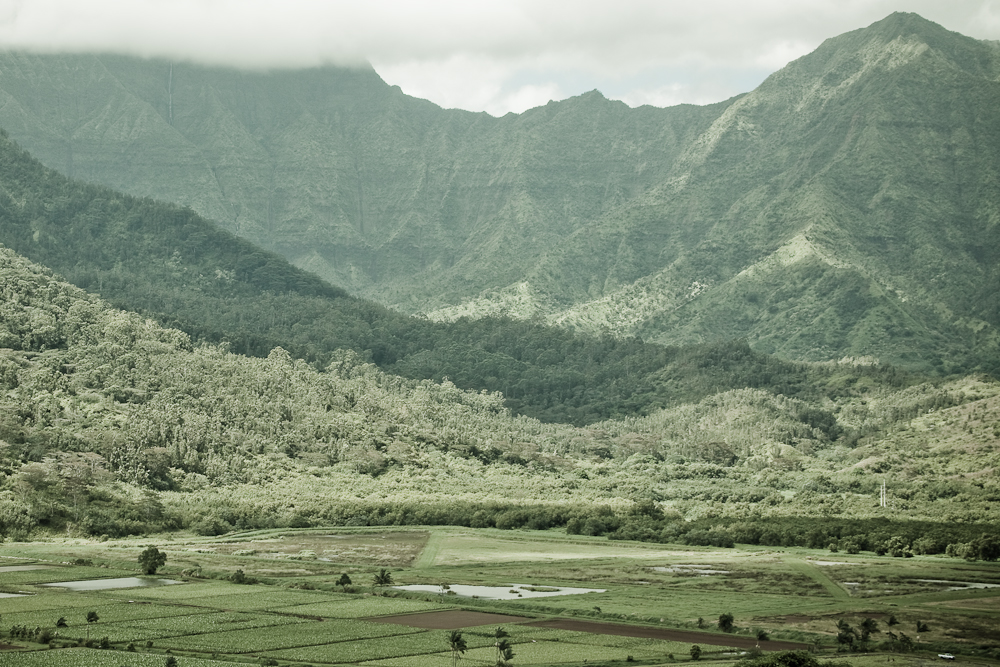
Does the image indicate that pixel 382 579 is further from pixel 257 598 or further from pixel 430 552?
pixel 430 552

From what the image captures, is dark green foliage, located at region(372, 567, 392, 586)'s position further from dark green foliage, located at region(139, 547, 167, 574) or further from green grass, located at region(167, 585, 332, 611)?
dark green foliage, located at region(139, 547, 167, 574)

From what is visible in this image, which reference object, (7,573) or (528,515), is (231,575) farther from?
(528,515)

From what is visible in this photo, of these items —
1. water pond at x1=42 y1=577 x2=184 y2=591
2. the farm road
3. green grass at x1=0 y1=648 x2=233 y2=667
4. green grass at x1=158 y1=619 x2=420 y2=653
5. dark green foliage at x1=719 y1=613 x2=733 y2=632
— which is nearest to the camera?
green grass at x1=0 y1=648 x2=233 y2=667

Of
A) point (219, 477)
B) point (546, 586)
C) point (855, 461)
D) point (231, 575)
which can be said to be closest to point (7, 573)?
point (231, 575)

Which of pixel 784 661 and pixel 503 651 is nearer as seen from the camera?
pixel 784 661

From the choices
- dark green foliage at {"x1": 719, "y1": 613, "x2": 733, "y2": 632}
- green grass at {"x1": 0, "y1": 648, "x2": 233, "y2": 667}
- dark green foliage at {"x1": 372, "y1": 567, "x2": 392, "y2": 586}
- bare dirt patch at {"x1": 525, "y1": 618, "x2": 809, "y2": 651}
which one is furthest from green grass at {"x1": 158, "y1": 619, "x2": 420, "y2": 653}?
dark green foliage at {"x1": 719, "y1": 613, "x2": 733, "y2": 632}

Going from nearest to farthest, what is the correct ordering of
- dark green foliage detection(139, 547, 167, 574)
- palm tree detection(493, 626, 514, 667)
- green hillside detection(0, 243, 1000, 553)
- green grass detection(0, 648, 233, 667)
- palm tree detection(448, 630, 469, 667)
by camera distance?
1. green grass detection(0, 648, 233, 667)
2. palm tree detection(493, 626, 514, 667)
3. palm tree detection(448, 630, 469, 667)
4. dark green foliage detection(139, 547, 167, 574)
5. green hillside detection(0, 243, 1000, 553)

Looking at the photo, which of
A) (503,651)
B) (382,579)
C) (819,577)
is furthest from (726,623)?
(382,579)
